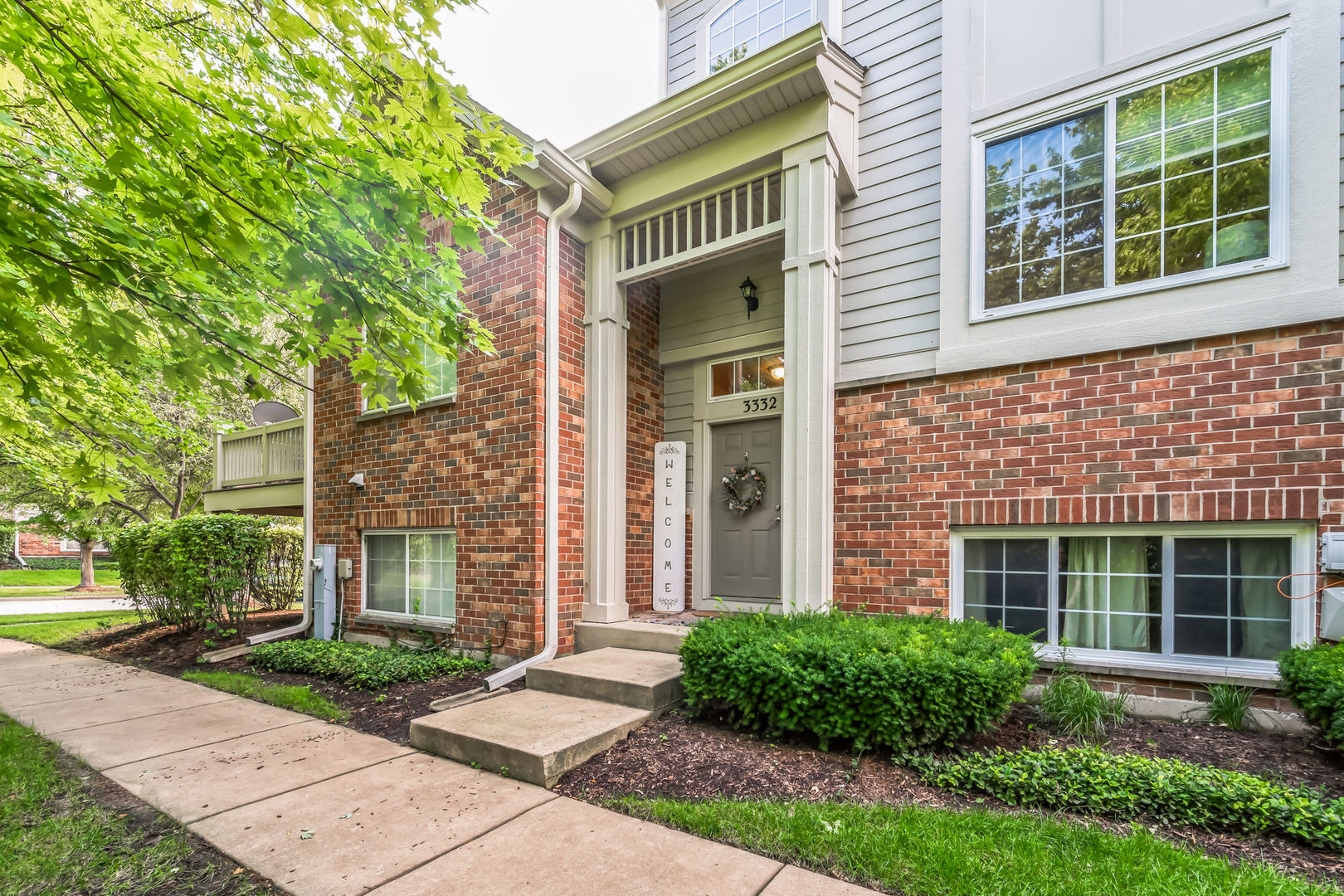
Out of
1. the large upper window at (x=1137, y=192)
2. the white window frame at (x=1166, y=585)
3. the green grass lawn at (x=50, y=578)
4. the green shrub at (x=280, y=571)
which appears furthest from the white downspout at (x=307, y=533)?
the green grass lawn at (x=50, y=578)

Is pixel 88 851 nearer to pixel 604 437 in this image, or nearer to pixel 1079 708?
pixel 604 437

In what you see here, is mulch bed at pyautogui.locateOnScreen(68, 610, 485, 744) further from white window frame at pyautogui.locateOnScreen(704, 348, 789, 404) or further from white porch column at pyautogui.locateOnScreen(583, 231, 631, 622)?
white window frame at pyautogui.locateOnScreen(704, 348, 789, 404)

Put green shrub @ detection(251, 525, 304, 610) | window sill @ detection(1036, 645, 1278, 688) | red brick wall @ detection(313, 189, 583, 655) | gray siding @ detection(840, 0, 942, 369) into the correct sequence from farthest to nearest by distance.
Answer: green shrub @ detection(251, 525, 304, 610), red brick wall @ detection(313, 189, 583, 655), gray siding @ detection(840, 0, 942, 369), window sill @ detection(1036, 645, 1278, 688)

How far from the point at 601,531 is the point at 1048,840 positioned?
13.6ft

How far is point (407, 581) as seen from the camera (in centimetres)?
706

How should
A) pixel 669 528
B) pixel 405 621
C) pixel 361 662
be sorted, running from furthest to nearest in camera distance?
pixel 405 621 < pixel 669 528 < pixel 361 662

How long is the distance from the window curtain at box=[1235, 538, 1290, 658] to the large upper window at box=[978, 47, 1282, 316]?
5.70ft

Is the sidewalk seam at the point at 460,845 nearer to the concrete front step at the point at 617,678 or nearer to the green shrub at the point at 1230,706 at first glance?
the concrete front step at the point at 617,678

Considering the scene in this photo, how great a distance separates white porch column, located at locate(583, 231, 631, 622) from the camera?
5.98 meters

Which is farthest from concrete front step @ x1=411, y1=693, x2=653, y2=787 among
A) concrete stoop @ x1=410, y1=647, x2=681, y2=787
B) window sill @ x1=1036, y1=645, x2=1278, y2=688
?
window sill @ x1=1036, y1=645, x2=1278, y2=688

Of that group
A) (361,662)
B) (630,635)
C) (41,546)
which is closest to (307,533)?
(361,662)

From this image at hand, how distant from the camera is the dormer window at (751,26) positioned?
655cm

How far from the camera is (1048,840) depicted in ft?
8.48

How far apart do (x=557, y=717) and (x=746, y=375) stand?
385cm
